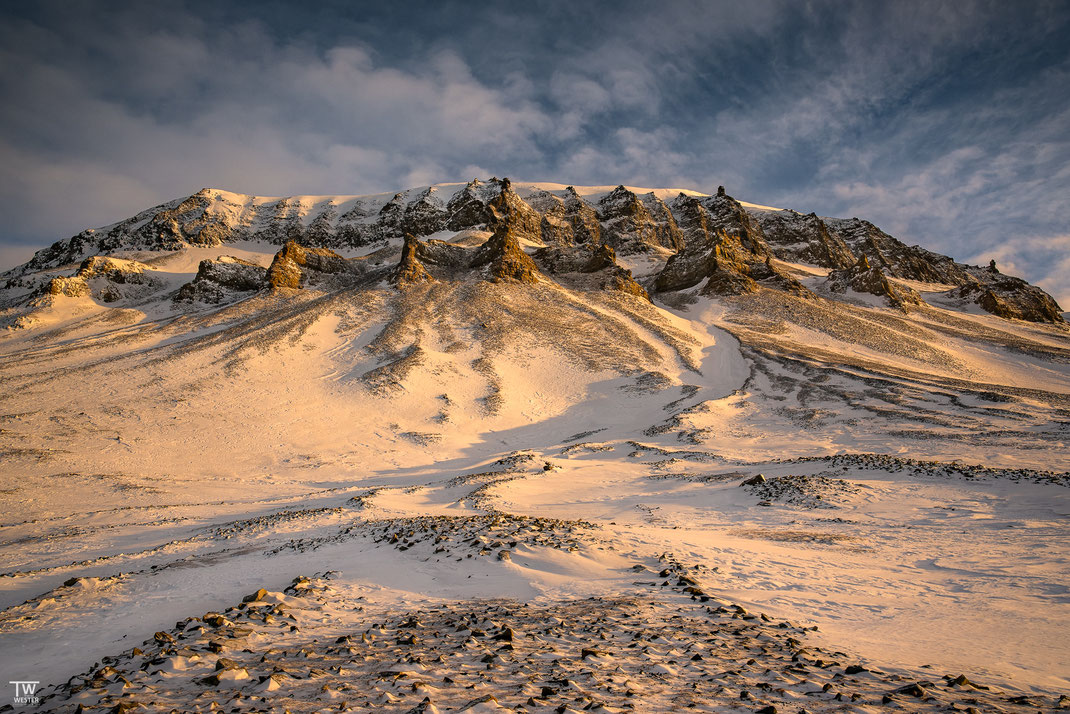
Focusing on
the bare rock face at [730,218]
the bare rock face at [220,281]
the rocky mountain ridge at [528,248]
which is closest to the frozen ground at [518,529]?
the bare rock face at [220,281]

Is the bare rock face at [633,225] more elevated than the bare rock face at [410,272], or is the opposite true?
the bare rock face at [633,225]

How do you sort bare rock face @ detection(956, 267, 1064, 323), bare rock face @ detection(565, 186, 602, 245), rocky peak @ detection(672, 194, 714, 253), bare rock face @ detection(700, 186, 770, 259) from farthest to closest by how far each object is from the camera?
rocky peak @ detection(672, 194, 714, 253), bare rock face @ detection(700, 186, 770, 259), bare rock face @ detection(565, 186, 602, 245), bare rock face @ detection(956, 267, 1064, 323)

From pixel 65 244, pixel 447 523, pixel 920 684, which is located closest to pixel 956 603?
pixel 920 684

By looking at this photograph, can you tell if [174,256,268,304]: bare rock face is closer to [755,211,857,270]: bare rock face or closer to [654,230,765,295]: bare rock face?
[654,230,765,295]: bare rock face

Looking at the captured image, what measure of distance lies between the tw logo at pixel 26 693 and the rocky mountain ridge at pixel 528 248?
61.6 m

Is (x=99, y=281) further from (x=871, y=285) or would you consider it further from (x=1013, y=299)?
(x=1013, y=299)

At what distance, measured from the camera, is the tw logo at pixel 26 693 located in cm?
515

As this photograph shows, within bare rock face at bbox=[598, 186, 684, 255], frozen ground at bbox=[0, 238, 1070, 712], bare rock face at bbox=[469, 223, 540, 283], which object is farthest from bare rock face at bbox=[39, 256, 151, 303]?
bare rock face at bbox=[598, 186, 684, 255]

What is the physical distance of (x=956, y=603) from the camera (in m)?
8.19

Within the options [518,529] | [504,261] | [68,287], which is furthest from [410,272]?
[518,529]

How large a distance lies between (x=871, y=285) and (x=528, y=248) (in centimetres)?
6612

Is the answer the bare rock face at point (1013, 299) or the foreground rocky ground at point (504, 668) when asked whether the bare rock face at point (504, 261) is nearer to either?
the foreground rocky ground at point (504, 668)

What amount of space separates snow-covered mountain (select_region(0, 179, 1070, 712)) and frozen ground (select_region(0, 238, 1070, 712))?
0.32 feet

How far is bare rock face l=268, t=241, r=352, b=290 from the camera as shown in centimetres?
6481
